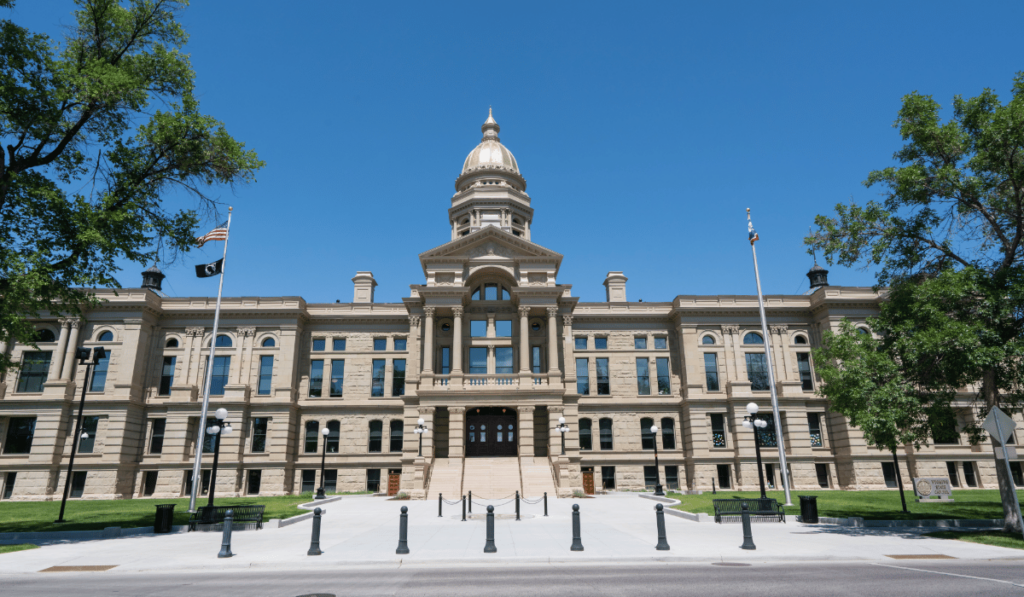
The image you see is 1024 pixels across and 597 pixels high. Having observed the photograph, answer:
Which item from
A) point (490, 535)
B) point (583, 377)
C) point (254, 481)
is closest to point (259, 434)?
point (254, 481)

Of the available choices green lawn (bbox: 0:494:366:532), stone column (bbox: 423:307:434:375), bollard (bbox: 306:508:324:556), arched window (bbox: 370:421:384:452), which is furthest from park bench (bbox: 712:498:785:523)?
arched window (bbox: 370:421:384:452)

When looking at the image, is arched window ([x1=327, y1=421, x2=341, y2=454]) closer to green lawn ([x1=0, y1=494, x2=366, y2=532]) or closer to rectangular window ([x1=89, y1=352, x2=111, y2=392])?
green lawn ([x1=0, y1=494, x2=366, y2=532])

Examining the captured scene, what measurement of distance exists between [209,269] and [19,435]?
963 inches

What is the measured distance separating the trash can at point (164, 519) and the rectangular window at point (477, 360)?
2522cm

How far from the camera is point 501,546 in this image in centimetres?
1582

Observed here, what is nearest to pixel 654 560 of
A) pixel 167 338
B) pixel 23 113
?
pixel 23 113

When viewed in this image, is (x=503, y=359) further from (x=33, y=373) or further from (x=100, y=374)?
(x=33, y=373)

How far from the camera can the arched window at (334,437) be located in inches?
1746

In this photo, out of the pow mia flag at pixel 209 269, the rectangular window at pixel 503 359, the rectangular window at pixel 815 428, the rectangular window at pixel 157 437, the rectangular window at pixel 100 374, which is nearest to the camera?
the pow mia flag at pixel 209 269

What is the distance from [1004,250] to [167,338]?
50.5 m

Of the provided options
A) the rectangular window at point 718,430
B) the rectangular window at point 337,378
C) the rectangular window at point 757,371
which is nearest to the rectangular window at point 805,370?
the rectangular window at point 757,371

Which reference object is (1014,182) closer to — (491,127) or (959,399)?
(959,399)

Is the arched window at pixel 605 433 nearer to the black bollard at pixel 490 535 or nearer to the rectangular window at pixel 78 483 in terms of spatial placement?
the black bollard at pixel 490 535

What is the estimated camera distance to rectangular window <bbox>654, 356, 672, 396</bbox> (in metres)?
45.8
